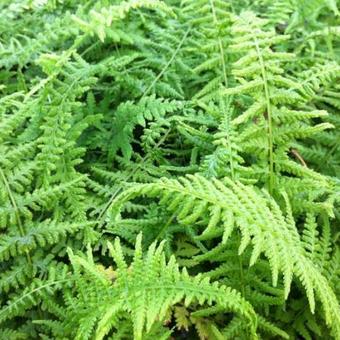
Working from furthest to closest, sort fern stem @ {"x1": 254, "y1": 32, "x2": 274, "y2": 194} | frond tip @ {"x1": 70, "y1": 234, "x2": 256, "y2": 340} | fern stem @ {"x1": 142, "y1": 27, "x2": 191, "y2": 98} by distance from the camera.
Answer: fern stem @ {"x1": 142, "y1": 27, "x2": 191, "y2": 98} < fern stem @ {"x1": 254, "y1": 32, "x2": 274, "y2": 194} < frond tip @ {"x1": 70, "y1": 234, "x2": 256, "y2": 340}

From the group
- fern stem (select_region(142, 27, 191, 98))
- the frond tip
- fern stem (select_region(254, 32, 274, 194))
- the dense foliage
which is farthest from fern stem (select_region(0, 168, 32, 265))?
fern stem (select_region(254, 32, 274, 194))

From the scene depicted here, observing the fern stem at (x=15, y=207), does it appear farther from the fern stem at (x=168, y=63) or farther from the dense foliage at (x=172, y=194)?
the fern stem at (x=168, y=63)

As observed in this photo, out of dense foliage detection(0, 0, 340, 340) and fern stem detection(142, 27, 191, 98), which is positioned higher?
fern stem detection(142, 27, 191, 98)

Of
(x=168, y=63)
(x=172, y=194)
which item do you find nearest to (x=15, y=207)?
(x=172, y=194)

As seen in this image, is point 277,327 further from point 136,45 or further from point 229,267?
point 136,45

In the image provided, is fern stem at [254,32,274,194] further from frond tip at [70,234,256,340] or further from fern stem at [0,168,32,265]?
fern stem at [0,168,32,265]

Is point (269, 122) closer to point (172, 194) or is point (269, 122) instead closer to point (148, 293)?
point (172, 194)

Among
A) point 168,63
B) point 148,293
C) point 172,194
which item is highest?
point 168,63

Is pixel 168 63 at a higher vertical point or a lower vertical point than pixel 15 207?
higher

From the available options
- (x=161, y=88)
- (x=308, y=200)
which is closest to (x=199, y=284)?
(x=308, y=200)
